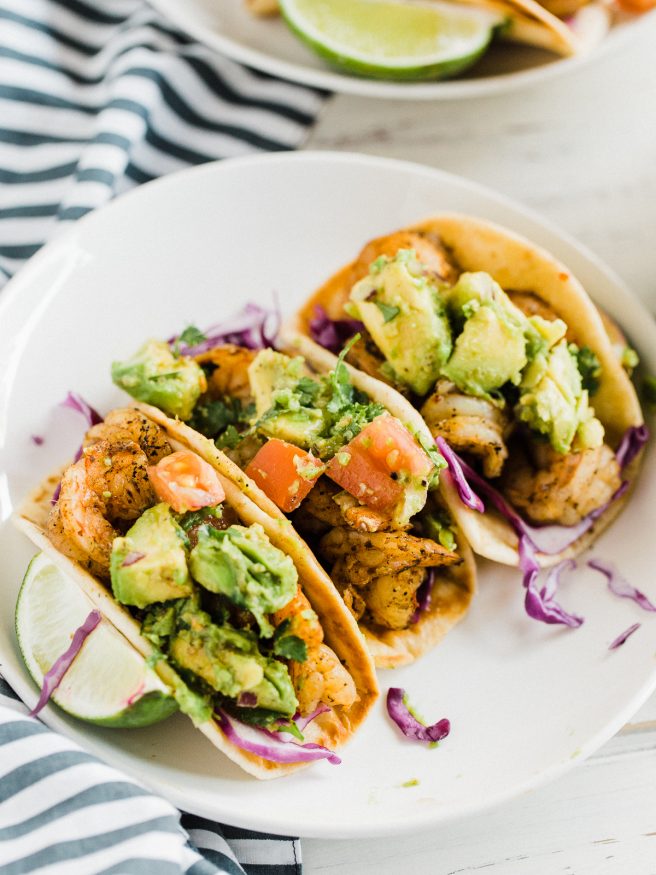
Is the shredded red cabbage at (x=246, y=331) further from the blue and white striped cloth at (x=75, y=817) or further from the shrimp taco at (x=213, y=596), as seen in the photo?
the blue and white striped cloth at (x=75, y=817)

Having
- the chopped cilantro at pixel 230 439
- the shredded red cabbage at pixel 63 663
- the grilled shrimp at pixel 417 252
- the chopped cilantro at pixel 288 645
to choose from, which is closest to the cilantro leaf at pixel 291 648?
the chopped cilantro at pixel 288 645

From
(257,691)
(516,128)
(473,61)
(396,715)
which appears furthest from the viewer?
(516,128)

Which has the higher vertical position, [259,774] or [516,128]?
[516,128]

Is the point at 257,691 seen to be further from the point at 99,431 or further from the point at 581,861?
the point at 581,861

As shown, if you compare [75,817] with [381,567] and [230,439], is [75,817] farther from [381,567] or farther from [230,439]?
[230,439]

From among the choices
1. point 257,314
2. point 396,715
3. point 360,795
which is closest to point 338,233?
point 257,314

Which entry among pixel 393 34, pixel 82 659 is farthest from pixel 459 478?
pixel 393 34
